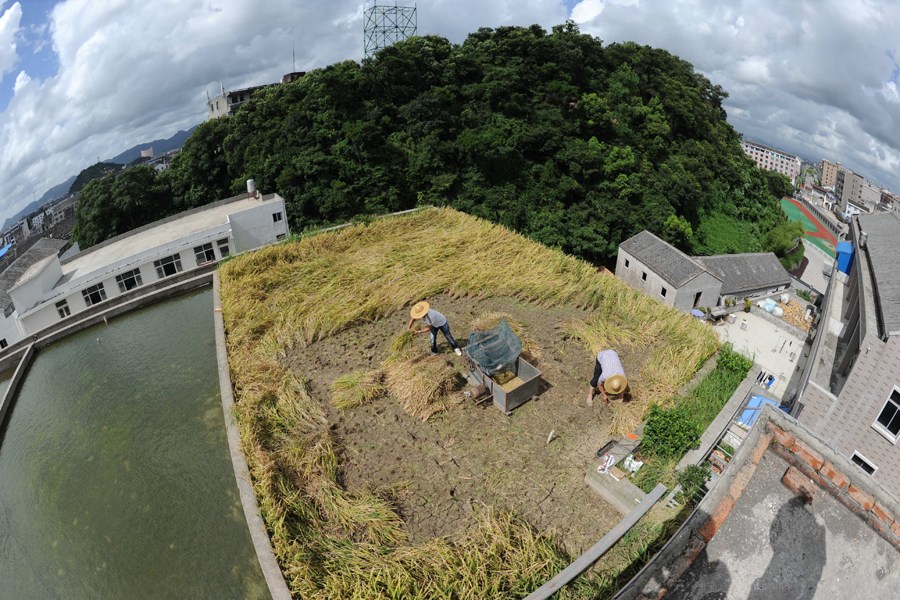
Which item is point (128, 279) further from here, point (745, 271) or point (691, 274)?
point (745, 271)

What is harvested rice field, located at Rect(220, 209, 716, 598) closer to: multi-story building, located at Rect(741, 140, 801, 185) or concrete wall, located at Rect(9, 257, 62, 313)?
concrete wall, located at Rect(9, 257, 62, 313)

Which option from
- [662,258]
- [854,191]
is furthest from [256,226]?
[854,191]

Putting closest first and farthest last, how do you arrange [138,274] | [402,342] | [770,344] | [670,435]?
1. [670,435]
2. [402,342]
3. [138,274]
4. [770,344]

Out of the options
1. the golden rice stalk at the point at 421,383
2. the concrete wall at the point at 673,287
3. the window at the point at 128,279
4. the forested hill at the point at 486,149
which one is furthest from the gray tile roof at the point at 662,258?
the window at the point at 128,279

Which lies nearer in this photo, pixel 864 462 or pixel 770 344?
pixel 864 462

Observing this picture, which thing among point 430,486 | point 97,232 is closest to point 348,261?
point 430,486

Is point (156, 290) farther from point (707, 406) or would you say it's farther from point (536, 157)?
point (536, 157)

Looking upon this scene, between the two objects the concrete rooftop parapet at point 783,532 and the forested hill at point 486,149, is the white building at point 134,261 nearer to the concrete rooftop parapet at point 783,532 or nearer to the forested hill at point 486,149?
the forested hill at point 486,149
